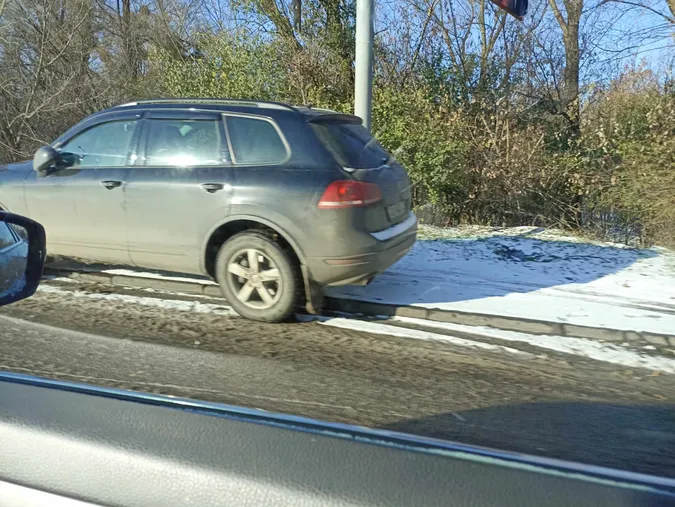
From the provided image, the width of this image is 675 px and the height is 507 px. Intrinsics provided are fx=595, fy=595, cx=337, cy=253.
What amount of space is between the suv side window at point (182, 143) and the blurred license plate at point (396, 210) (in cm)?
166

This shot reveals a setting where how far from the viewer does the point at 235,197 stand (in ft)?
17.6

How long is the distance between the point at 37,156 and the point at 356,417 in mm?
4678

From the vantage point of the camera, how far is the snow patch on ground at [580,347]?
461 centimetres


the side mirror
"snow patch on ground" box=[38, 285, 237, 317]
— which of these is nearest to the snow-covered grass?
"snow patch on ground" box=[38, 285, 237, 317]

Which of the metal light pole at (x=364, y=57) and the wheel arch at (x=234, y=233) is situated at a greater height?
the metal light pole at (x=364, y=57)

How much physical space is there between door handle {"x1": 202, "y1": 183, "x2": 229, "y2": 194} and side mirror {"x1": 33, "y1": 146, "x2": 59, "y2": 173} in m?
1.93

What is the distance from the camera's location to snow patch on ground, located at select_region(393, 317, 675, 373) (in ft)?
15.1

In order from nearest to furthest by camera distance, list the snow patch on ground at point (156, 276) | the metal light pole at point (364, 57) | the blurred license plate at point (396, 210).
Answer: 1. the blurred license plate at point (396, 210)
2. the snow patch on ground at point (156, 276)
3. the metal light pole at point (364, 57)

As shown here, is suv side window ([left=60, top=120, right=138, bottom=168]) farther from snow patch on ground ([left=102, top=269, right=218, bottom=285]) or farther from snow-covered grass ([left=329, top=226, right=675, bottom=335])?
snow-covered grass ([left=329, top=226, right=675, bottom=335])

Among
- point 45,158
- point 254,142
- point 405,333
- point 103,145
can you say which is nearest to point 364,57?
point 254,142

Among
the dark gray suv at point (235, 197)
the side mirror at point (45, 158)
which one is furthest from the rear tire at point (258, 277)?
the side mirror at point (45, 158)

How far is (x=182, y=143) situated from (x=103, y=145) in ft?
3.30

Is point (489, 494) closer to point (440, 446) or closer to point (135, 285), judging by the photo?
point (440, 446)

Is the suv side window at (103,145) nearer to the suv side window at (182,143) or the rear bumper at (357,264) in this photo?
the suv side window at (182,143)
